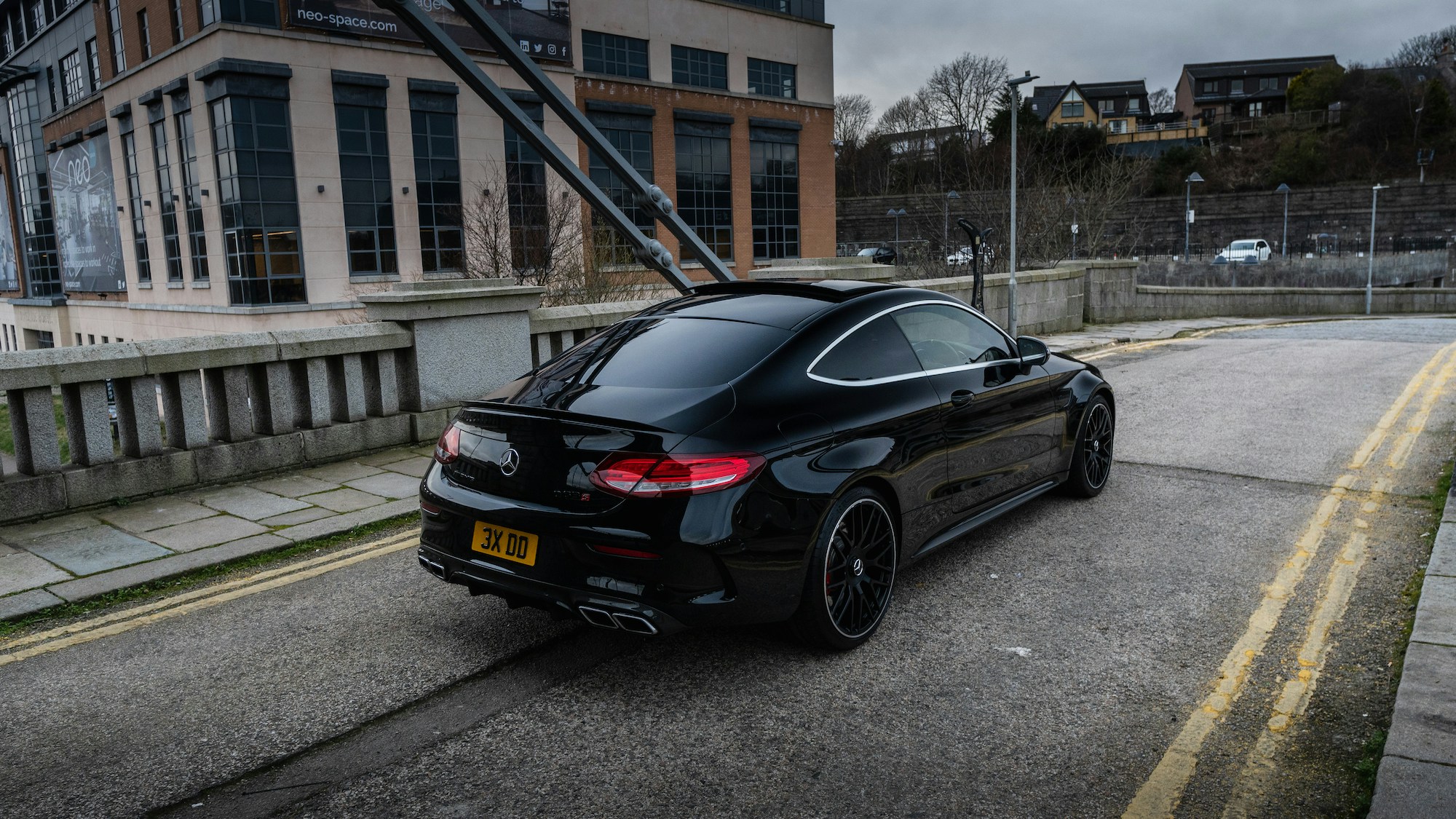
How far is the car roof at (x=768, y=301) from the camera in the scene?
477 centimetres

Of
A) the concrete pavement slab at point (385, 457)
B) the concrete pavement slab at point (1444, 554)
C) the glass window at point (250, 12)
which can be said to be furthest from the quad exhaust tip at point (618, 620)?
the glass window at point (250, 12)

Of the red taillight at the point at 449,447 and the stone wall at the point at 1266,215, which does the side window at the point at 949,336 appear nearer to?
the red taillight at the point at 449,447

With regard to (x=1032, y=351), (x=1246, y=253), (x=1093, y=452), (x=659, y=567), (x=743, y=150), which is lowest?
(x=1093, y=452)

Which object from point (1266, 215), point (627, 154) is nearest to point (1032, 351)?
point (627, 154)

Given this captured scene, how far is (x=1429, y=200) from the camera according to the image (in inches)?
2694

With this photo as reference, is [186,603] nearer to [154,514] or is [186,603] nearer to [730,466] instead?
[154,514]

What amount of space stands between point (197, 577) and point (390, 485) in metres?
1.97

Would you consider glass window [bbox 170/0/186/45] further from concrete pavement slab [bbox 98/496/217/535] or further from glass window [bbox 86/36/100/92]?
concrete pavement slab [bbox 98/496/217/535]

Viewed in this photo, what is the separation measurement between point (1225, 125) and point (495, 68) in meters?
77.9

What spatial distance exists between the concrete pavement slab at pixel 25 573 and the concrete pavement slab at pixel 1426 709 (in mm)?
6187

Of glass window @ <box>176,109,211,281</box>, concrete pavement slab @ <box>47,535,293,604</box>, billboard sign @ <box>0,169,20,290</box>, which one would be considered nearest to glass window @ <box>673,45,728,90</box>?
glass window @ <box>176,109,211,281</box>

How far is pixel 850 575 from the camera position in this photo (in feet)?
13.9

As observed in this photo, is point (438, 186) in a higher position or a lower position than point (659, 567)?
higher

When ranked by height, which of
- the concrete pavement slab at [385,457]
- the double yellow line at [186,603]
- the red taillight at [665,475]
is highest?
the red taillight at [665,475]
